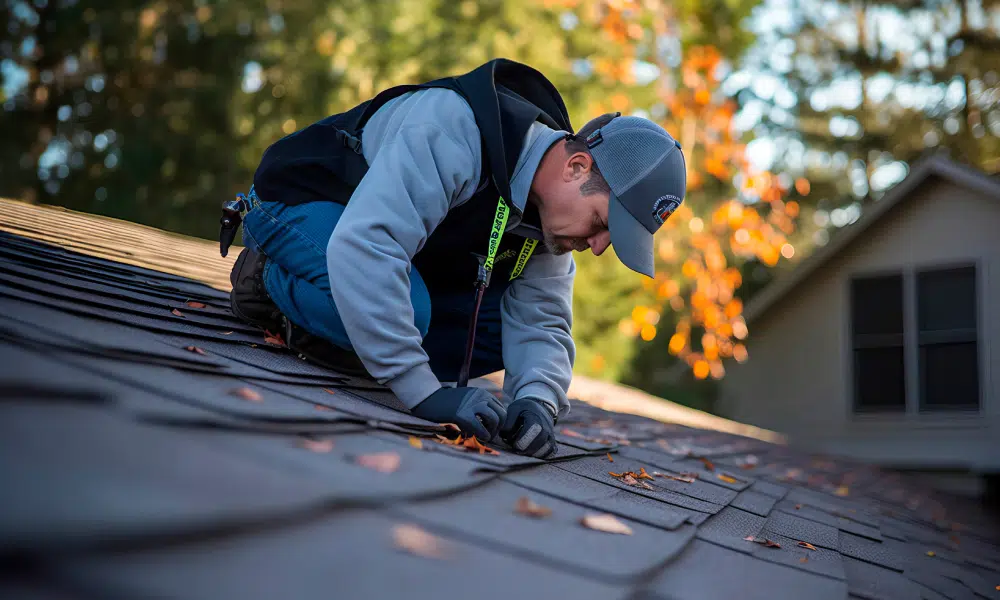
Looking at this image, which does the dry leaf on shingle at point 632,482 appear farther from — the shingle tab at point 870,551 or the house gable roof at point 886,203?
the house gable roof at point 886,203

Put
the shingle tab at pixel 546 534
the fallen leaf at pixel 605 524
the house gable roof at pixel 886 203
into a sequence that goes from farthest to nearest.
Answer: the house gable roof at pixel 886 203 → the fallen leaf at pixel 605 524 → the shingle tab at pixel 546 534

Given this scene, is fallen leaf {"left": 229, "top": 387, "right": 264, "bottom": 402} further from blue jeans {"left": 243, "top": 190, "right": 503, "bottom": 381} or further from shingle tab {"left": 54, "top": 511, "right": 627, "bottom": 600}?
blue jeans {"left": 243, "top": 190, "right": 503, "bottom": 381}

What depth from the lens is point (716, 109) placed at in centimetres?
1131

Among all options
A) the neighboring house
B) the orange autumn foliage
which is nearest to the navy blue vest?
the orange autumn foliage

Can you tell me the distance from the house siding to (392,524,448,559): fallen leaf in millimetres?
10004

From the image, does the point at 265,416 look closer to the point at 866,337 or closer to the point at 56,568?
the point at 56,568

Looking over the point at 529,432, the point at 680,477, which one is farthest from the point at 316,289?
the point at 680,477

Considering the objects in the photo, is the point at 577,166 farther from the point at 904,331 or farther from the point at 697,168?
the point at 697,168

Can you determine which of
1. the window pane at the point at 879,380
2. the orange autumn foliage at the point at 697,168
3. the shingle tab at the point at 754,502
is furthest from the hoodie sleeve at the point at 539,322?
the window pane at the point at 879,380

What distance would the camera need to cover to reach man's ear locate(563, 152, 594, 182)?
2.28 m

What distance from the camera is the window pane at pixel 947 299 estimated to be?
9773 millimetres

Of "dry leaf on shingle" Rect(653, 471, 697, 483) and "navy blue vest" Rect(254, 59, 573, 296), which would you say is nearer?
"navy blue vest" Rect(254, 59, 573, 296)

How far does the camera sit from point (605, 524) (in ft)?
4.58

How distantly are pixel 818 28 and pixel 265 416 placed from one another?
70.0 ft
